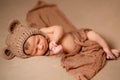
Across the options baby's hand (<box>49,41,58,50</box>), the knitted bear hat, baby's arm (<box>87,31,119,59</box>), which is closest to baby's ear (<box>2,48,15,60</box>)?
the knitted bear hat

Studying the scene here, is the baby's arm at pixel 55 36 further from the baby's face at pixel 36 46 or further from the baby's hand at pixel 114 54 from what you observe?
the baby's hand at pixel 114 54

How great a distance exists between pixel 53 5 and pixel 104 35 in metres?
0.38

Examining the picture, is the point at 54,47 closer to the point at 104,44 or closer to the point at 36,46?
the point at 36,46

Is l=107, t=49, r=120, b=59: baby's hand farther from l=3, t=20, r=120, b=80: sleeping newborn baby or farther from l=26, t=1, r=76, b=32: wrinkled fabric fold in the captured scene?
l=26, t=1, r=76, b=32: wrinkled fabric fold

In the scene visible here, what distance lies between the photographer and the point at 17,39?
1.22 m

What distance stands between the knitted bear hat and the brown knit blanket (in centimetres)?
17

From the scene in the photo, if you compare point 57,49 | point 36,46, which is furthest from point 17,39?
point 57,49

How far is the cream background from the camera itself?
1084 mm

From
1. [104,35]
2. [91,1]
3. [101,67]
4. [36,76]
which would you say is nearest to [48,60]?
[36,76]

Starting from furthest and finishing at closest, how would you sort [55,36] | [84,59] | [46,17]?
[46,17] → [55,36] → [84,59]

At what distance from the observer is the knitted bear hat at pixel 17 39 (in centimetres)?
122

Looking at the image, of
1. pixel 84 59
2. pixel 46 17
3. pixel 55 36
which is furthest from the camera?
pixel 46 17

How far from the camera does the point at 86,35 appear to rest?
1.27 metres

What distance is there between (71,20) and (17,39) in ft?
1.40
